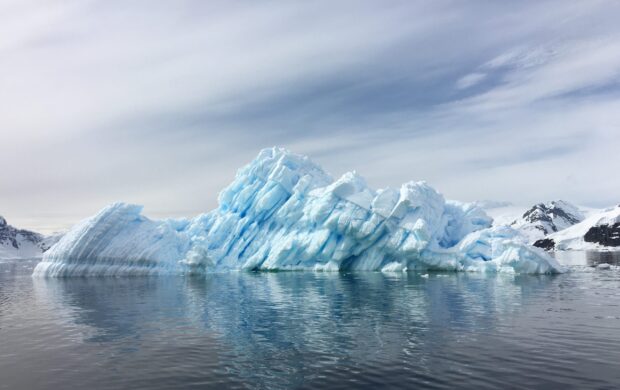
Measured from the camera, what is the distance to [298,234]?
5328 cm

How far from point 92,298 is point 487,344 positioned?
956 inches

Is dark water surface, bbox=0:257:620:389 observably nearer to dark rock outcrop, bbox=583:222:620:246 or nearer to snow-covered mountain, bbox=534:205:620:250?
dark rock outcrop, bbox=583:222:620:246

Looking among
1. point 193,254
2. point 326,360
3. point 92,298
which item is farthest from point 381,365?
point 193,254

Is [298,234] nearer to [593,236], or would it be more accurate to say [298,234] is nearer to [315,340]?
[315,340]

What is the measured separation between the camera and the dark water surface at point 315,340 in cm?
1218

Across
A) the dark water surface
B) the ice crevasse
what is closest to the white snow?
the ice crevasse

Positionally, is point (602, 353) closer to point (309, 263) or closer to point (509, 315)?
point (509, 315)

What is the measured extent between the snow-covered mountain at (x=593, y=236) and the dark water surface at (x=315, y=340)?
130337 millimetres

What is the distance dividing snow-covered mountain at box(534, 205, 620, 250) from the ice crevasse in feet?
354

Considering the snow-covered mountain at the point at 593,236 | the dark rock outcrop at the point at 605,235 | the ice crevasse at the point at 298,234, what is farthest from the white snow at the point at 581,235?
the ice crevasse at the point at 298,234

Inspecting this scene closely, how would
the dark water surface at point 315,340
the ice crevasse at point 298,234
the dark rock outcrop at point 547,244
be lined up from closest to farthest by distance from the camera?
the dark water surface at point 315,340 < the ice crevasse at point 298,234 < the dark rock outcrop at point 547,244

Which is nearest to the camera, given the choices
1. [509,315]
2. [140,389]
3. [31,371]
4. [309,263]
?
[140,389]

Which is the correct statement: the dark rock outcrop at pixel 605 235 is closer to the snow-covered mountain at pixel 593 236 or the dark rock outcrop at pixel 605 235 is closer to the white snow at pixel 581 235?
the snow-covered mountain at pixel 593 236

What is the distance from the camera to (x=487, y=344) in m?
15.5
